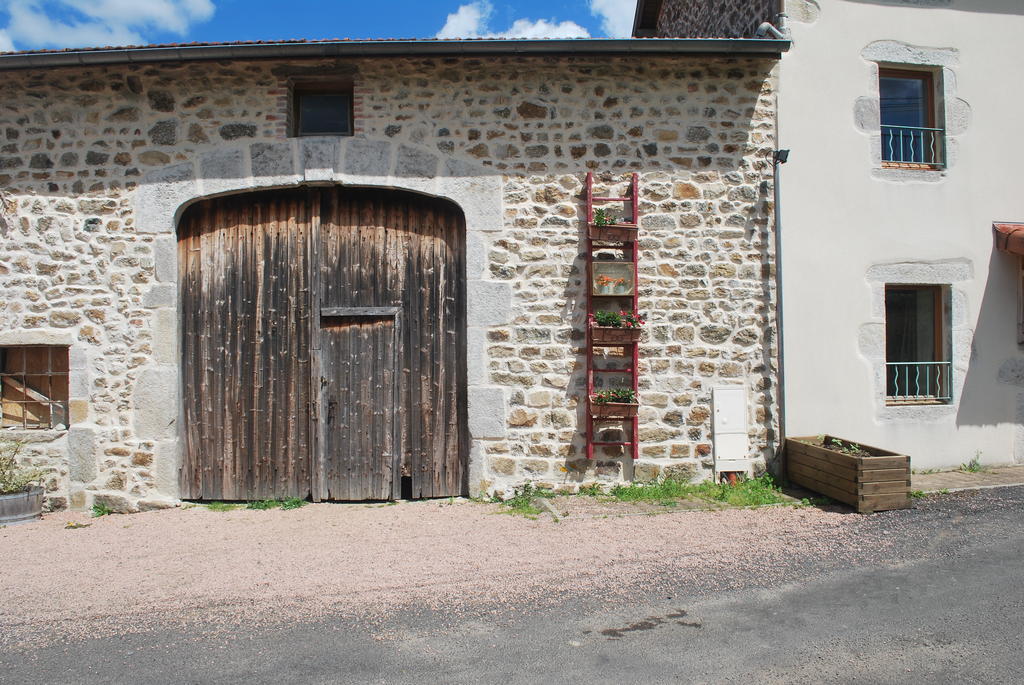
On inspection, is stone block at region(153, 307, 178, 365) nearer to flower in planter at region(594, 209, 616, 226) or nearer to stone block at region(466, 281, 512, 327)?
stone block at region(466, 281, 512, 327)

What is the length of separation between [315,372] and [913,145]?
6246mm

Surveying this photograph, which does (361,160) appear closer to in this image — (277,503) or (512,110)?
(512,110)

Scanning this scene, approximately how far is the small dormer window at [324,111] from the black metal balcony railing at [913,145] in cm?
522

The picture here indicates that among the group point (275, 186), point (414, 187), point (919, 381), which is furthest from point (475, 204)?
point (919, 381)

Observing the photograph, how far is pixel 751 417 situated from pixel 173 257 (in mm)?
5362

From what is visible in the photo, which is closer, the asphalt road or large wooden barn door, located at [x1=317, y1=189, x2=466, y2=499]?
the asphalt road

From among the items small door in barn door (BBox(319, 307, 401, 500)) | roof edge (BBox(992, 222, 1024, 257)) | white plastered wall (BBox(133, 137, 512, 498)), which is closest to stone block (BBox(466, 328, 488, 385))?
white plastered wall (BBox(133, 137, 512, 498))

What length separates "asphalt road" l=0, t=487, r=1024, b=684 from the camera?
9.82 feet

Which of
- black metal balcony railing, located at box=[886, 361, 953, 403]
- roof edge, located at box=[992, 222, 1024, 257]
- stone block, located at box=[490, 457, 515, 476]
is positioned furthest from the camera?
black metal balcony railing, located at box=[886, 361, 953, 403]

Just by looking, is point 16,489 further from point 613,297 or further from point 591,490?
point 613,297

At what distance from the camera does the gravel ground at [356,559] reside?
12.6ft

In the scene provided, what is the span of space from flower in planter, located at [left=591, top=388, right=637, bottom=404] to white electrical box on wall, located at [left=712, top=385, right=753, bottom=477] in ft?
2.60

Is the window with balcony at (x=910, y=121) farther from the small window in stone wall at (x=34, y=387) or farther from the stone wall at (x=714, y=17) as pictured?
the small window in stone wall at (x=34, y=387)

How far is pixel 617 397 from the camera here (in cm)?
609
